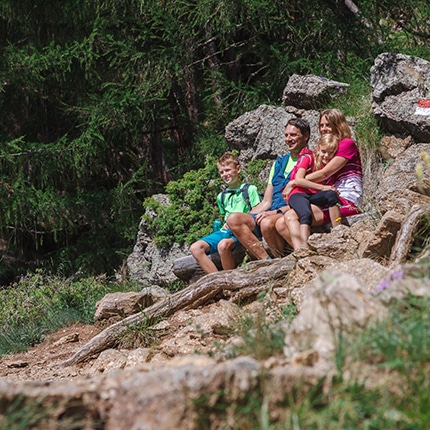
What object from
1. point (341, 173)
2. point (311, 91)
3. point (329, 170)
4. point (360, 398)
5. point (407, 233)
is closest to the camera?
point (360, 398)

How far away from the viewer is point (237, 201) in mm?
8594

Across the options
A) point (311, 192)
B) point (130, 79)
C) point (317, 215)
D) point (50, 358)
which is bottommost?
point (50, 358)

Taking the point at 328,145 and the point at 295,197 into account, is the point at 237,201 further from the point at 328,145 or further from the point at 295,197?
the point at 328,145

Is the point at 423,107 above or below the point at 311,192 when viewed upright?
above

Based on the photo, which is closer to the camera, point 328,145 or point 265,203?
point 328,145

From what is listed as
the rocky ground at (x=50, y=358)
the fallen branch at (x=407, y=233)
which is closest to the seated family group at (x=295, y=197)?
the fallen branch at (x=407, y=233)

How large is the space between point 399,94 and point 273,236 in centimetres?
260

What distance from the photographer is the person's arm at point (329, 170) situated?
7852 millimetres

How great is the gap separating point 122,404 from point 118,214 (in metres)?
10.1

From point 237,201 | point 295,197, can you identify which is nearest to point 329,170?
point 295,197

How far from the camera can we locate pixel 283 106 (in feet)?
36.5

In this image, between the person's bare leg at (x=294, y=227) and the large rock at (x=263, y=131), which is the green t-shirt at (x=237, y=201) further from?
the large rock at (x=263, y=131)

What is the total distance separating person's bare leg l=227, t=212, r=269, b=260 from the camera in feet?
26.2

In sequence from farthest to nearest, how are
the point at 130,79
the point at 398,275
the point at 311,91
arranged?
1. the point at 130,79
2. the point at 311,91
3. the point at 398,275
